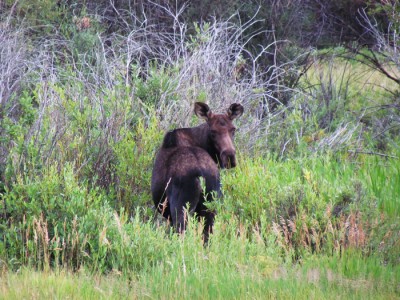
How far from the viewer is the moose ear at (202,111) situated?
924 cm

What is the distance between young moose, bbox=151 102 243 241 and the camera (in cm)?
835

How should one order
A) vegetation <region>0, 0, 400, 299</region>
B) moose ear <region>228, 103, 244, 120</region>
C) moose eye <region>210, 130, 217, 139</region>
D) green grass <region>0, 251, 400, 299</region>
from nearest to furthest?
1. green grass <region>0, 251, 400, 299</region>
2. vegetation <region>0, 0, 400, 299</region>
3. moose eye <region>210, 130, 217, 139</region>
4. moose ear <region>228, 103, 244, 120</region>

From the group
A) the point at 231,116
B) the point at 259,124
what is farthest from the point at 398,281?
the point at 259,124

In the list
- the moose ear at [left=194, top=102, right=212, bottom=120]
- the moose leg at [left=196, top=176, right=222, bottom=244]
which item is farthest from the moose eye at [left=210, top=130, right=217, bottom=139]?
the moose leg at [left=196, top=176, right=222, bottom=244]

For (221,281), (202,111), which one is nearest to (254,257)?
(221,281)

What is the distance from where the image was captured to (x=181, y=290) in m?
6.08

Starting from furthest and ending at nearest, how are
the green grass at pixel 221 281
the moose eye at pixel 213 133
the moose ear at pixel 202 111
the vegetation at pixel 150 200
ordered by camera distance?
the moose ear at pixel 202 111 < the moose eye at pixel 213 133 < the vegetation at pixel 150 200 < the green grass at pixel 221 281

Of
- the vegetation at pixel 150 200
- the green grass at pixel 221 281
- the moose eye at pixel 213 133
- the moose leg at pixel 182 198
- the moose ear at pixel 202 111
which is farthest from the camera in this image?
the moose ear at pixel 202 111

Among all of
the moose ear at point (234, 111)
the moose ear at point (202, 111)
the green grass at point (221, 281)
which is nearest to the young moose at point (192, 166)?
the moose ear at point (202, 111)

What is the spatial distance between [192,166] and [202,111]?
3.54 ft

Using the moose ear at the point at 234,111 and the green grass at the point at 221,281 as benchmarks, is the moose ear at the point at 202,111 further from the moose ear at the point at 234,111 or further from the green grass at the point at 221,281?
the green grass at the point at 221,281

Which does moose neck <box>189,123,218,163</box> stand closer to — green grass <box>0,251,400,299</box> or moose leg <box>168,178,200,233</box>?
moose leg <box>168,178,200,233</box>

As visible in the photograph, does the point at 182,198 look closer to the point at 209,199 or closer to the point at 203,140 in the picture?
the point at 209,199

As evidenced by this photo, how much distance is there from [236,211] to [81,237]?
6.94 feet
